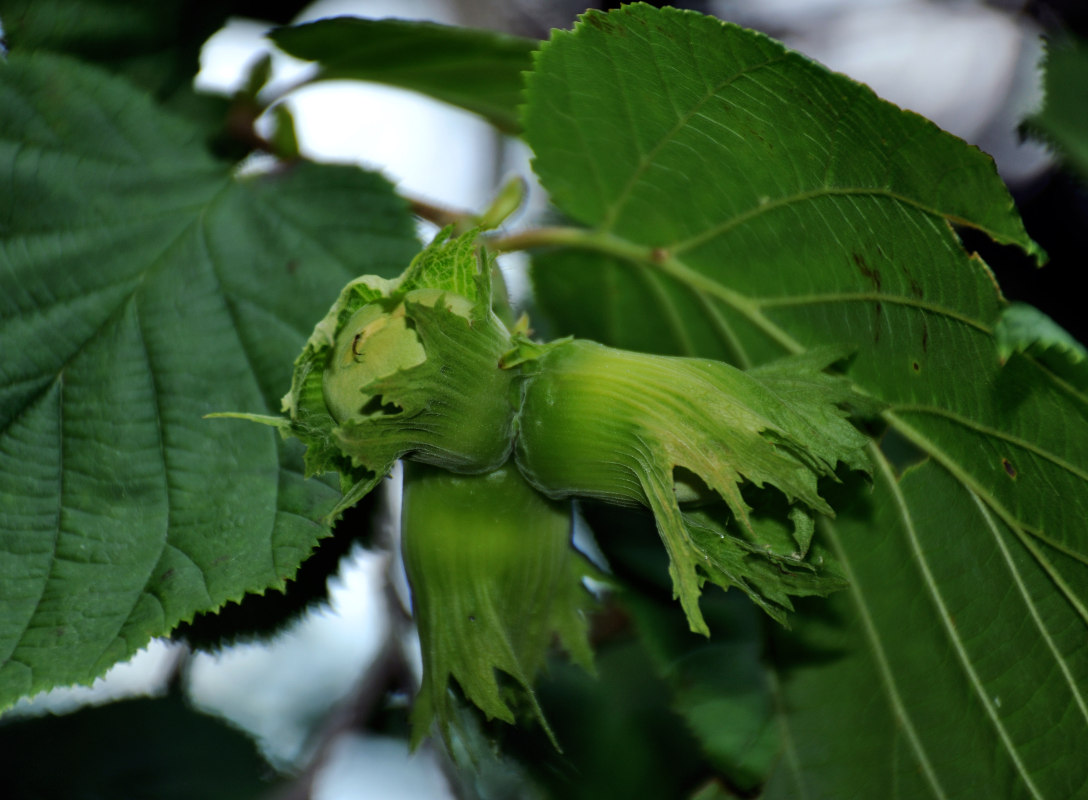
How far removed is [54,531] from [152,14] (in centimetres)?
70

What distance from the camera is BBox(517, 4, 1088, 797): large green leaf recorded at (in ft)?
2.70

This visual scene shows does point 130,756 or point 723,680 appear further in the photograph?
point 130,756

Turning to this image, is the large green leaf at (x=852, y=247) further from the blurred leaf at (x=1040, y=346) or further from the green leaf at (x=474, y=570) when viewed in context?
the green leaf at (x=474, y=570)

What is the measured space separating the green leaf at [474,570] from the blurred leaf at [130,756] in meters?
1.00

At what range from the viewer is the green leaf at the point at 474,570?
82 centimetres

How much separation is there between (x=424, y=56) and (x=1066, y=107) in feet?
2.79

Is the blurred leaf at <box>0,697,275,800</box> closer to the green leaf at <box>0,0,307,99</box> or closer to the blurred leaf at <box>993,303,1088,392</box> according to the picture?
the green leaf at <box>0,0,307,99</box>

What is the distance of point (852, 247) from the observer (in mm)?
907

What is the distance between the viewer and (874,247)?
0.89 meters

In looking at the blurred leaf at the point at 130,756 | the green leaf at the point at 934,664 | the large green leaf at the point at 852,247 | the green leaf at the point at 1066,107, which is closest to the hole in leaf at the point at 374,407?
the large green leaf at the point at 852,247

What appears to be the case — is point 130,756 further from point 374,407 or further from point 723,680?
point 374,407

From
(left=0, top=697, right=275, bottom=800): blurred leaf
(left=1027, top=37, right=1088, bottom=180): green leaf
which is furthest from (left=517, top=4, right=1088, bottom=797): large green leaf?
(left=0, top=697, right=275, bottom=800): blurred leaf

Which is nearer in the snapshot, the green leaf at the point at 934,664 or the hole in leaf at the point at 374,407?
the hole in leaf at the point at 374,407

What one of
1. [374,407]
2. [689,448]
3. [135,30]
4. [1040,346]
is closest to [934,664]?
[1040,346]
